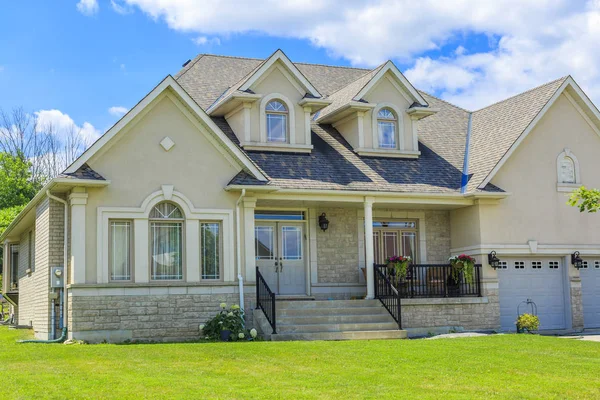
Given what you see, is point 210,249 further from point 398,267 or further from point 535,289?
point 535,289

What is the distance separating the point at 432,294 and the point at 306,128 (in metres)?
5.30

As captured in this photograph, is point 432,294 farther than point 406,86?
No

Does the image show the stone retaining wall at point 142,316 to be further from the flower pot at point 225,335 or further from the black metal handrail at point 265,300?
the flower pot at point 225,335

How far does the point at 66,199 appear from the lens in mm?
17734

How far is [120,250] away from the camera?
1759cm

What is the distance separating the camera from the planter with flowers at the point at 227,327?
1722 cm

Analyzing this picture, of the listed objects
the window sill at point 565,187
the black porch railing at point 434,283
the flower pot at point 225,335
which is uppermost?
the window sill at point 565,187

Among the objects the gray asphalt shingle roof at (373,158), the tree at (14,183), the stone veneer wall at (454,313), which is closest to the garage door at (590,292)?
the stone veneer wall at (454,313)

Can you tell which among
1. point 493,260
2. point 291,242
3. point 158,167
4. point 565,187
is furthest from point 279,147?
point 565,187

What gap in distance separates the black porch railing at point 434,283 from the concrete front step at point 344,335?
2.18 meters

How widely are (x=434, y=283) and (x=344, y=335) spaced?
3902 millimetres

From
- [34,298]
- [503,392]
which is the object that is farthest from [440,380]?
[34,298]

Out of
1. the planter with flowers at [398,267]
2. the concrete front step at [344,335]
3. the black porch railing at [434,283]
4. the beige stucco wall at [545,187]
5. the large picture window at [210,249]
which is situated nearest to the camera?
the concrete front step at [344,335]

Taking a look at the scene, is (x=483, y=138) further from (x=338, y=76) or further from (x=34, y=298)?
(x=34, y=298)
